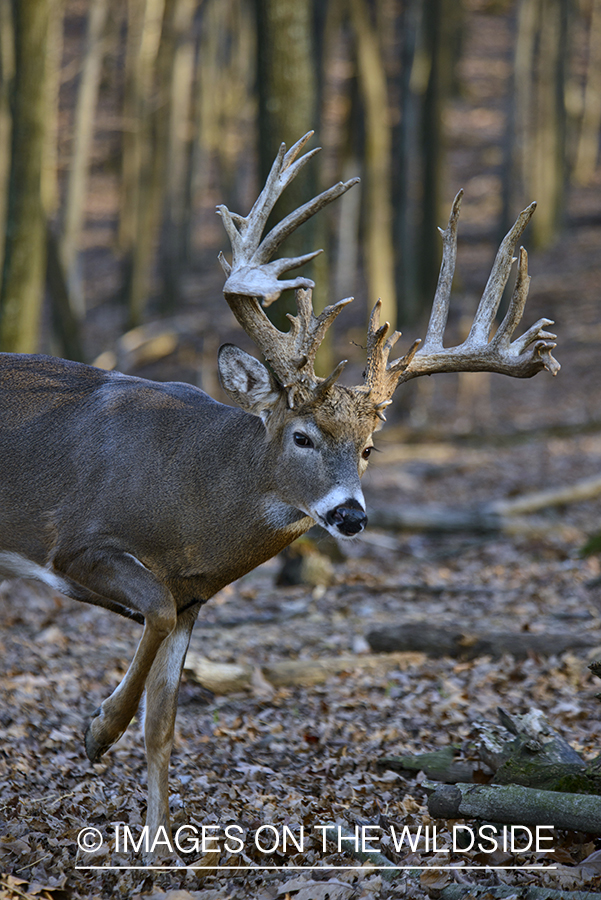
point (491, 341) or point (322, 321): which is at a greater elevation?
point (491, 341)

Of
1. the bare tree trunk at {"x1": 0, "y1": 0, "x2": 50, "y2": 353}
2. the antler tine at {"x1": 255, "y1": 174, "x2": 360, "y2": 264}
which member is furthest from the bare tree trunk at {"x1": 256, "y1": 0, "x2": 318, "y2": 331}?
the antler tine at {"x1": 255, "y1": 174, "x2": 360, "y2": 264}

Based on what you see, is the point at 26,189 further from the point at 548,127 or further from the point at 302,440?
the point at 548,127

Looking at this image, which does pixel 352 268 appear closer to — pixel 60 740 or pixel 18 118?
pixel 18 118

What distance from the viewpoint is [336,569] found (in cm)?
1081

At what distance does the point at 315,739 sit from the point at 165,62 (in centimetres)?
2448

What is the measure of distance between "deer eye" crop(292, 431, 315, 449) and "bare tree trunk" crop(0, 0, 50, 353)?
6388 mm

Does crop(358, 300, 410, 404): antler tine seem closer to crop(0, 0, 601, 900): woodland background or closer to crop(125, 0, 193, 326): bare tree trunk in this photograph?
crop(0, 0, 601, 900): woodland background

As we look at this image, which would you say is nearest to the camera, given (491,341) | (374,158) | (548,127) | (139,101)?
(491,341)

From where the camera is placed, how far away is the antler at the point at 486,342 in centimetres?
573

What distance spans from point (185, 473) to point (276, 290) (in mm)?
1134

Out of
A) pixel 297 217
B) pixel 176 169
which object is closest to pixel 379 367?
pixel 297 217

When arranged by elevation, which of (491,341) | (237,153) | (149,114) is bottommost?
(491,341)

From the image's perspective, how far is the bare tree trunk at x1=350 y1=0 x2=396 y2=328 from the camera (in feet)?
59.3

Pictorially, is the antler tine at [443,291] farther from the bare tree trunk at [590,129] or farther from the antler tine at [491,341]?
the bare tree trunk at [590,129]
